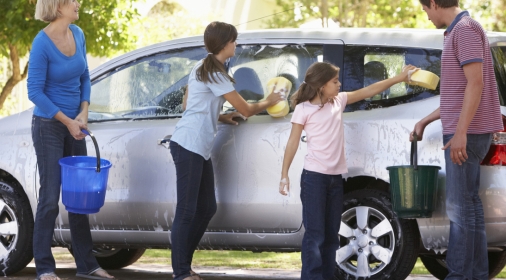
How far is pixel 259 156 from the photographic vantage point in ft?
20.0

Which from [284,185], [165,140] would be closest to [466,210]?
[284,185]

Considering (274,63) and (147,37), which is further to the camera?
(147,37)

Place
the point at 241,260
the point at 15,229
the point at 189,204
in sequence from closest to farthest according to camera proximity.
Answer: the point at 189,204
the point at 15,229
the point at 241,260

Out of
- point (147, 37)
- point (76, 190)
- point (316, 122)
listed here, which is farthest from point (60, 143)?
point (147, 37)

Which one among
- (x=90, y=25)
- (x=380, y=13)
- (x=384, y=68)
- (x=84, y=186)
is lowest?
(x=84, y=186)

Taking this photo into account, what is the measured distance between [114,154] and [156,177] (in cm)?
36

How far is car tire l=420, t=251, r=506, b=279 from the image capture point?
258 inches

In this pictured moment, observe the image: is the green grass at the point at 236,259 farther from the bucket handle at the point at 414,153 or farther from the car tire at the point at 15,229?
the bucket handle at the point at 414,153

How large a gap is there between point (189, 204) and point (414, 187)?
4.60ft

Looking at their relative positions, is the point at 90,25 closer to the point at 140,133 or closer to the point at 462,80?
the point at 140,133

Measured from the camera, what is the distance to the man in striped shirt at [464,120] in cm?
521

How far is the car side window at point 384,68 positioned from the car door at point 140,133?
3.56 ft

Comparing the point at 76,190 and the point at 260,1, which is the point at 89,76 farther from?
the point at 260,1

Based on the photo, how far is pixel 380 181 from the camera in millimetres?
5895
